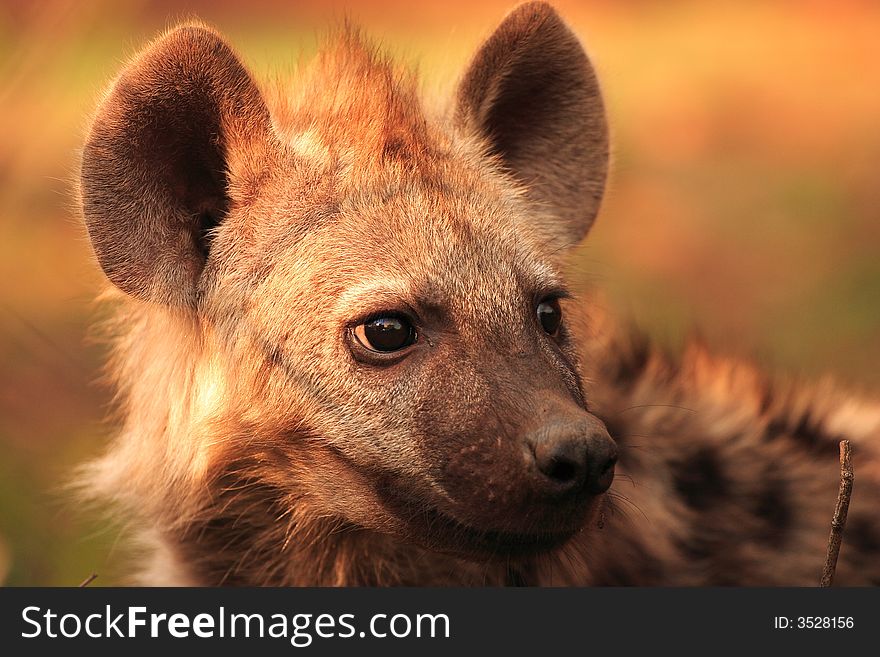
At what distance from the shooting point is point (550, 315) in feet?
9.68

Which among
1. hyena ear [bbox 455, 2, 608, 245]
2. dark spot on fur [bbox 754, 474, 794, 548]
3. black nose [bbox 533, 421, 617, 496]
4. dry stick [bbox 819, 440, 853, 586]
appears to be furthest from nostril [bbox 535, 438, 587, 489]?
dark spot on fur [bbox 754, 474, 794, 548]

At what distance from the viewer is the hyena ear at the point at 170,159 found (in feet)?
9.27

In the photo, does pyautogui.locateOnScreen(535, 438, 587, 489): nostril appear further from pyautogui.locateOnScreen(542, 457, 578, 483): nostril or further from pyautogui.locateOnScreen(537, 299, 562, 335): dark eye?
Answer: pyautogui.locateOnScreen(537, 299, 562, 335): dark eye

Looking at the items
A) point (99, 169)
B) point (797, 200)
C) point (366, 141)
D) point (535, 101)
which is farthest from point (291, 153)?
point (797, 200)

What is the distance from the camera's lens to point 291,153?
2961mm

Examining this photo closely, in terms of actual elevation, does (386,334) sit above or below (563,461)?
above

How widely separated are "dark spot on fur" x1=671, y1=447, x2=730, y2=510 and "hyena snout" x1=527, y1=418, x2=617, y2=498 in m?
0.96

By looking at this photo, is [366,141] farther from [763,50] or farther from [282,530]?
[763,50]

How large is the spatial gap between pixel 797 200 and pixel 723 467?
418cm

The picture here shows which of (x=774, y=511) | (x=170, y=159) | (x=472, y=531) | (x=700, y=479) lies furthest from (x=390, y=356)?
(x=774, y=511)

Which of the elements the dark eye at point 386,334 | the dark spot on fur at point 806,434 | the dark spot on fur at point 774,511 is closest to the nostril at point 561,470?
the dark eye at point 386,334

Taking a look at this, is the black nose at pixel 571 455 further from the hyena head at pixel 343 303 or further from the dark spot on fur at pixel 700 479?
the dark spot on fur at pixel 700 479

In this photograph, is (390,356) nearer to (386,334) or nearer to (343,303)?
(386,334)

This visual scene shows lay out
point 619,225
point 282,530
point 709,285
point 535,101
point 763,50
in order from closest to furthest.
Answer: point 282,530 → point 535,101 → point 709,285 → point 619,225 → point 763,50
